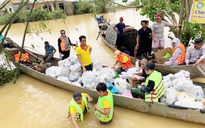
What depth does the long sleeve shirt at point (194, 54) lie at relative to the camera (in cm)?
486

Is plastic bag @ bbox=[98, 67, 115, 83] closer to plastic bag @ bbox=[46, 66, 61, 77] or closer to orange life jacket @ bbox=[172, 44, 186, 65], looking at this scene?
plastic bag @ bbox=[46, 66, 61, 77]

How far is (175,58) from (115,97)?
188 cm

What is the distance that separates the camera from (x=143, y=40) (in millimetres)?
6316

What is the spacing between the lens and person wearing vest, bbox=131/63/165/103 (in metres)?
3.74

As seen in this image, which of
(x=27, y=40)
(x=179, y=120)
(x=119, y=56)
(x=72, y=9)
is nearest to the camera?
(x=179, y=120)

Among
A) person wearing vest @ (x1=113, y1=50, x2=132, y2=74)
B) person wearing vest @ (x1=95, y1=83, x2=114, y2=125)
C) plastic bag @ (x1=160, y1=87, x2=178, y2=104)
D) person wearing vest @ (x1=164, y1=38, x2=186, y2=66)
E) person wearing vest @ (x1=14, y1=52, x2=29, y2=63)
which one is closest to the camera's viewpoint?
person wearing vest @ (x1=95, y1=83, x2=114, y2=125)

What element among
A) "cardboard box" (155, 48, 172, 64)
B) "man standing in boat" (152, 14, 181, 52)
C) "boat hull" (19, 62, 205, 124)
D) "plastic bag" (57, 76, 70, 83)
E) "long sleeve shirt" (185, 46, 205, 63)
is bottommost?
"boat hull" (19, 62, 205, 124)

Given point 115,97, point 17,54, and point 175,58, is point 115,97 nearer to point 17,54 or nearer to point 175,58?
point 175,58

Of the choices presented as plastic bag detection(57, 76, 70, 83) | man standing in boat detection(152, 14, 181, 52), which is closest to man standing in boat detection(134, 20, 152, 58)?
man standing in boat detection(152, 14, 181, 52)

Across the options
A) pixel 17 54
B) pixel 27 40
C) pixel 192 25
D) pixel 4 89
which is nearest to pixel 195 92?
pixel 192 25

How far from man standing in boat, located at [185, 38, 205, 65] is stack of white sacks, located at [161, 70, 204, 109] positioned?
0.80 metres

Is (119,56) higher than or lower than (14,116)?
higher

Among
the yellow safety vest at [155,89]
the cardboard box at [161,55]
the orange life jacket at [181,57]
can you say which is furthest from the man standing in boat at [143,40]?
the yellow safety vest at [155,89]

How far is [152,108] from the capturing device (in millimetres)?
4176
